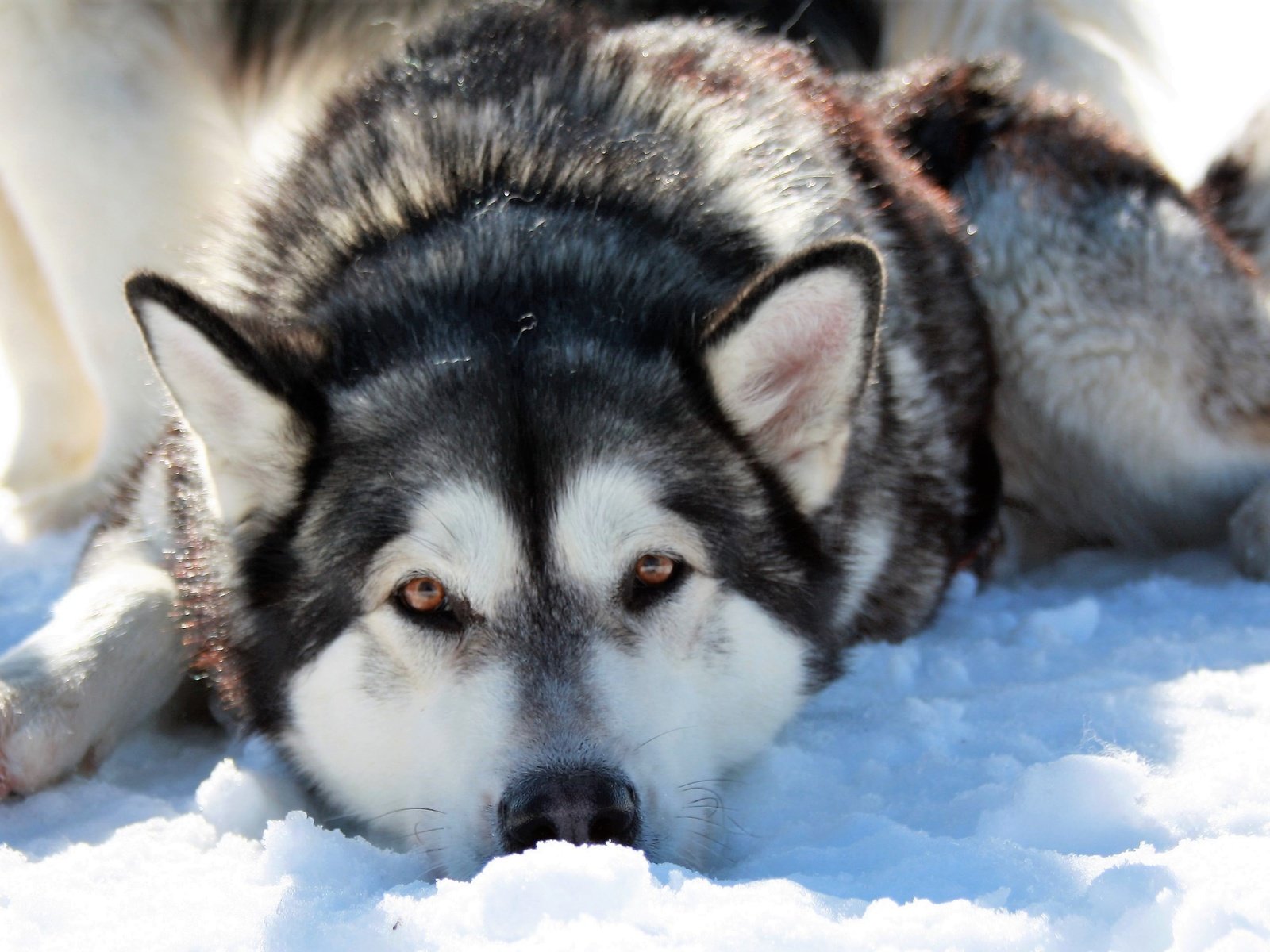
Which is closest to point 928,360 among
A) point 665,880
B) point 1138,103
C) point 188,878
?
point 665,880

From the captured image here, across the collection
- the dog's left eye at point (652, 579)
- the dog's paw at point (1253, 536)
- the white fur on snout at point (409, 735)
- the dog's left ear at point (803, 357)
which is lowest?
the white fur on snout at point (409, 735)

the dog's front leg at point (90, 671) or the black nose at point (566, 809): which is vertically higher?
the black nose at point (566, 809)

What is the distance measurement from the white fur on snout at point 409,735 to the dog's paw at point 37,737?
0.43 metres

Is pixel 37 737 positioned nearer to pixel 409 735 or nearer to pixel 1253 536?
pixel 409 735

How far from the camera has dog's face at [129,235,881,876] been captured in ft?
7.23

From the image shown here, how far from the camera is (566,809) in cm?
205

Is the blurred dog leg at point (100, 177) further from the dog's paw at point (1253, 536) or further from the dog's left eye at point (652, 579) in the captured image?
the dog's paw at point (1253, 536)

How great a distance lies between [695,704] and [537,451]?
21.7 inches

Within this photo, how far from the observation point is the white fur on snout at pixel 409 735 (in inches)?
85.8

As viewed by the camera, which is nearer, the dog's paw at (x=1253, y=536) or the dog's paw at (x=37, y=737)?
the dog's paw at (x=37, y=737)

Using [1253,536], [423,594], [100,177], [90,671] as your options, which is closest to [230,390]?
[423,594]

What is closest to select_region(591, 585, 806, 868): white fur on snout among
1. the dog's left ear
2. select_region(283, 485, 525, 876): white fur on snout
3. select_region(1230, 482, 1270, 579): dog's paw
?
select_region(283, 485, 525, 876): white fur on snout

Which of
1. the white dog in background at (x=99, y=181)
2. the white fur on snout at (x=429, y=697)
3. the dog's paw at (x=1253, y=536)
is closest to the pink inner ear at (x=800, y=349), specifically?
the white fur on snout at (x=429, y=697)

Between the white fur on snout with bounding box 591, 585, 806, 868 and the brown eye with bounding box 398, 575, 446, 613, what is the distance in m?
0.30
